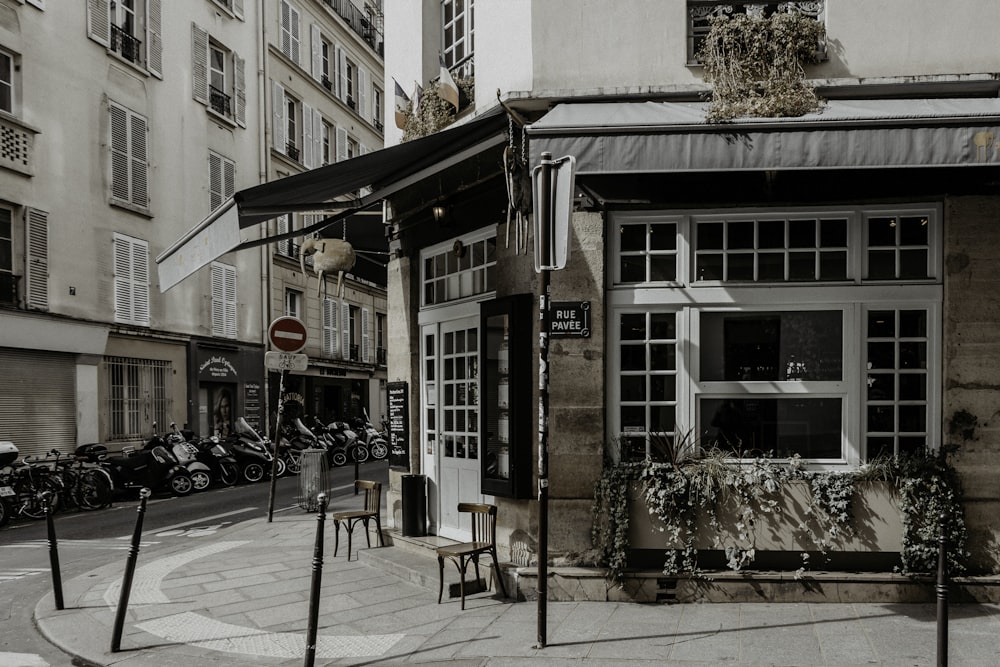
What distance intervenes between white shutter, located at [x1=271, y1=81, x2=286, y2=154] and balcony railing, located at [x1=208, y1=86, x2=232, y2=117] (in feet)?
7.81

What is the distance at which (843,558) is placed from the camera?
6.94m

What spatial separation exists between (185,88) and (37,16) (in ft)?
17.8

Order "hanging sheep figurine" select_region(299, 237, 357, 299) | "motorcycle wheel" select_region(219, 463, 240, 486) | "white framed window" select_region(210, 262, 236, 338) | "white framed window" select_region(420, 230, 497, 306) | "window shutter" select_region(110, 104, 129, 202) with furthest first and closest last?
"white framed window" select_region(210, 262, 236, 338), "window shutter" select_region(110, 104, 129, 202), "motorcycle wheel" select_region(219, 463, 240, 486), "hanging sheep figurine" select_region(299, 237, 357, 299), "white framed window" select_region(420, 230, 497, 306)

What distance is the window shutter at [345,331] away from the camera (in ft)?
108

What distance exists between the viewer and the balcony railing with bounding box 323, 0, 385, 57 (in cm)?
3303

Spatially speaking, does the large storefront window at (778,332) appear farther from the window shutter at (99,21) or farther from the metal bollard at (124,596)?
the window shutter at (99,21)

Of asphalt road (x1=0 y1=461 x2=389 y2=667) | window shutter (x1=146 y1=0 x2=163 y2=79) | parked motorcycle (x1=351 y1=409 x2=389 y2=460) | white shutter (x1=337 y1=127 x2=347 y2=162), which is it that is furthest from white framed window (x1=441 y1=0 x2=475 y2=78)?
white shutter (x1=337 y1=127 x2=347 y2=162)

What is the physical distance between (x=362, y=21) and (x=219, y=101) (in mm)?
12057

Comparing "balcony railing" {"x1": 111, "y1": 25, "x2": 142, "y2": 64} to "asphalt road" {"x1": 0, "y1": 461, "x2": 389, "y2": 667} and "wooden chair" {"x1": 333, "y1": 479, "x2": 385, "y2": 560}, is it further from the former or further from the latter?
"wooden chair" {"x1": 333, "y1": 479, "x2": 385, "y2": 560}

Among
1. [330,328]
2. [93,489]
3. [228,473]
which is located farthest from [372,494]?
[330,328]

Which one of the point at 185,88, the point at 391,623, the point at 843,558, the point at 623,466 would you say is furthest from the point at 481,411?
the point at 185,88

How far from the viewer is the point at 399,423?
31.9 ft

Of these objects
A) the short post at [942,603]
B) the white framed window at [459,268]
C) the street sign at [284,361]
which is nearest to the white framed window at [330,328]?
the street sign at [284,361]

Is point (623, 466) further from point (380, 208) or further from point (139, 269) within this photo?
point (139, 269)
